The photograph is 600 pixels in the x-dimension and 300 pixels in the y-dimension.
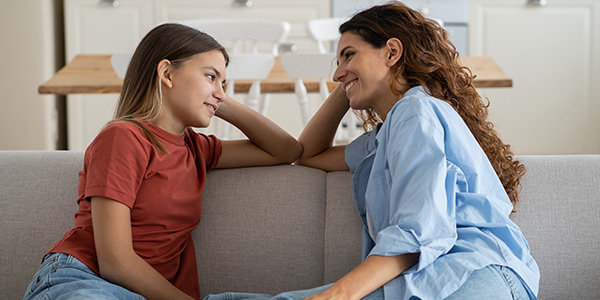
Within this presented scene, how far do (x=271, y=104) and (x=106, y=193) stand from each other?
313 centimetres

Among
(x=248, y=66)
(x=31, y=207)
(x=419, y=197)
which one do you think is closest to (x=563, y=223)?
(x=419, y=197)

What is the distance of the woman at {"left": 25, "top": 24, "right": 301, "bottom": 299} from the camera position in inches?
49.0

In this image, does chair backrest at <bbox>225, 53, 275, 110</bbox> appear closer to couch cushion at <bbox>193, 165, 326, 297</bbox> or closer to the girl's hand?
couch cushion at <bbox>193, 165, 326, 297</bbox>

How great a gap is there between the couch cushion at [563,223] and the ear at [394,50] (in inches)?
16.5

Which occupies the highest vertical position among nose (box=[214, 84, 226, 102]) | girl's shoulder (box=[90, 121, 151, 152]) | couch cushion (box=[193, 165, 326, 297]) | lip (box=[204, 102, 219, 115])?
nose (box=[214, 84, 226, 102])

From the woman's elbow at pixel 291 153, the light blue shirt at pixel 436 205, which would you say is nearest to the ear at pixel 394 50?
the light blue shirt at pixel 436 205

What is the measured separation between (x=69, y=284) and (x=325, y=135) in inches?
27.7

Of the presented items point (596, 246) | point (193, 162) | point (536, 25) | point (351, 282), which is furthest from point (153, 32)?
point (536, 25)

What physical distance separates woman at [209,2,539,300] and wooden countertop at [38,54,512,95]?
44.9 inches

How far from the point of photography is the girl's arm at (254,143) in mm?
1621

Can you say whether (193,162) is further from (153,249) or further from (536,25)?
(536,25)

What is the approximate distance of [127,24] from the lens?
4.28m

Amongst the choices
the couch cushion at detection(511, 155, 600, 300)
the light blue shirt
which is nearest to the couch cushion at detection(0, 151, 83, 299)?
the light blue shirt

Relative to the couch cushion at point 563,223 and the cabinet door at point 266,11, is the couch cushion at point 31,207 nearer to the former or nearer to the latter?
the couch cushion at point 563,223
